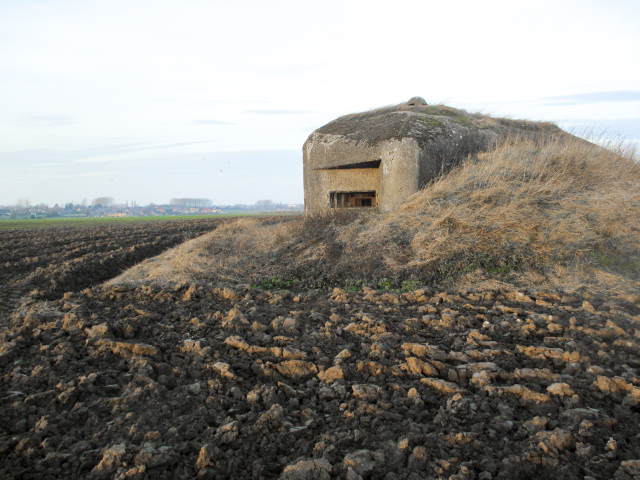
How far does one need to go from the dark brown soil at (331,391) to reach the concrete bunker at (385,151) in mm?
3892

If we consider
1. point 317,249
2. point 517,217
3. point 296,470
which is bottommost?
point 296,470

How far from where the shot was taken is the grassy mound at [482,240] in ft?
20.8

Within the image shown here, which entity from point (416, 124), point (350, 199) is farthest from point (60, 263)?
point (416, 124)

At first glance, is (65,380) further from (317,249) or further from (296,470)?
(317,249)

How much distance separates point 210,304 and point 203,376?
7.01 ft

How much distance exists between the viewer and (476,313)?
499 cm

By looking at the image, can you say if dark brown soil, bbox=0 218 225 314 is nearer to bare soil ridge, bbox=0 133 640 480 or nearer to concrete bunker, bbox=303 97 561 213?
bare soil ridge, bbox=0 133 640 480

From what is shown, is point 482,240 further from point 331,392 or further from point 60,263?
point 60,263

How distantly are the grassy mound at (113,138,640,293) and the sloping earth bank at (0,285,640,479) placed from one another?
1.12 m

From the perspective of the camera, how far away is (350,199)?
34.7 ft

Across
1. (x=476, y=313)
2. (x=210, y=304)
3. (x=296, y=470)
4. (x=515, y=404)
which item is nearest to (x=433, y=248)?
(x=476, y=313)

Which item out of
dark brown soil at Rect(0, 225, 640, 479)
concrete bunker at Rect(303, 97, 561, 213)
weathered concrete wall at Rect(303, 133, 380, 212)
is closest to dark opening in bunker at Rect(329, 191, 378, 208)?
concrete bunker at Rect(303, 97, 561, 213)

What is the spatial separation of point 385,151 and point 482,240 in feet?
9.68

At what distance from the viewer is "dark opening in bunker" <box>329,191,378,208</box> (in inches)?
403
